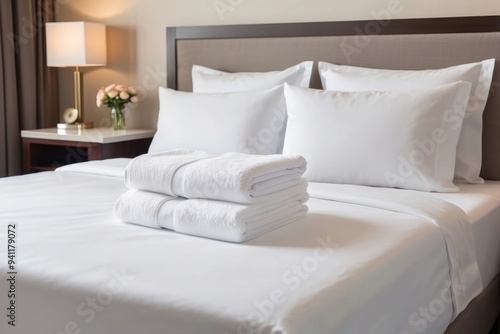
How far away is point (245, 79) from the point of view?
127 inches

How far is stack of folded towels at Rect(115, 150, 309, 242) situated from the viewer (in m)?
1.78

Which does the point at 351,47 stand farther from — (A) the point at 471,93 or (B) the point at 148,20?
(B) the point at 148,20

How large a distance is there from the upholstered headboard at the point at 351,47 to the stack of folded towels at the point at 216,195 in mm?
1208

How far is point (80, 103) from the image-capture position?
3.95m

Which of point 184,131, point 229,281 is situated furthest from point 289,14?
point 229,281

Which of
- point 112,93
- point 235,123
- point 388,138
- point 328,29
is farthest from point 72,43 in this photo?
point 388,138

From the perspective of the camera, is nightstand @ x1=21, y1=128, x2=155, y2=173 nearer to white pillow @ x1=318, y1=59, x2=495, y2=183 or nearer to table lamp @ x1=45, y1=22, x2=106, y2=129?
table lamp @ x1=45, y1=22, x2=106, y2=129

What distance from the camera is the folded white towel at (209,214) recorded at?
175cm

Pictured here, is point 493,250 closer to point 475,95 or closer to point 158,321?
point 475,95

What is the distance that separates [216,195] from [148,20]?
232cm

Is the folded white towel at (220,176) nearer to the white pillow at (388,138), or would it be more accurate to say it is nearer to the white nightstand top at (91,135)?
the white pillow at (388,138)
